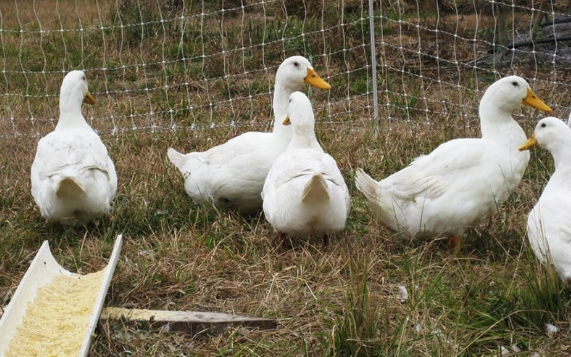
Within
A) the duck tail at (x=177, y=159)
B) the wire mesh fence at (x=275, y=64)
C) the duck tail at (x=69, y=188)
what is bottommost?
the wire mesh fence at (x=275, y=64)

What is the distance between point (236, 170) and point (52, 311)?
66.5 inches

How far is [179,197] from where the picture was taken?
567cm

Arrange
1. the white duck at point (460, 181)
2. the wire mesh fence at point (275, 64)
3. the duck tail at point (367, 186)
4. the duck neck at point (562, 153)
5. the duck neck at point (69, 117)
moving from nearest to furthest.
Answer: the duck neck at point (562, 153) → the white duck at point (460, 181) → the duck tail at point (367, 186) → the duck neck at point (69, 117) → the wire mesh fence at point (275, 64)

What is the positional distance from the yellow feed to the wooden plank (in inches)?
6.5

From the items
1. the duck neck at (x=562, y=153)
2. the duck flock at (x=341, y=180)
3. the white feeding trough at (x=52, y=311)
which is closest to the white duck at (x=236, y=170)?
the duck flock at (x=341, y=180)

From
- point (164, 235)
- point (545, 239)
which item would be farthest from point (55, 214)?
point (545, 239)

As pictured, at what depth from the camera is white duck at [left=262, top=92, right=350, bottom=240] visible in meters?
4.48

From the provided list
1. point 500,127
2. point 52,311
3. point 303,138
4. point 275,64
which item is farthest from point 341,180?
point 275,64

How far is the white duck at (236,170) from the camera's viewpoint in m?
5.38

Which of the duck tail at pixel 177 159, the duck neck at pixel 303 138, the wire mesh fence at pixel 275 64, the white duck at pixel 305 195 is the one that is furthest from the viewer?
the wire mesh fence at pixel 275 64

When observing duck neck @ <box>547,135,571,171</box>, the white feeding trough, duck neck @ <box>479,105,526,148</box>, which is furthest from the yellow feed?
duck neck @ <box>547,135,571,171</box>

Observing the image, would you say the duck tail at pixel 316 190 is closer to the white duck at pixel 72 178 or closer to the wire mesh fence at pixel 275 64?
the white duck at pixel 72 178

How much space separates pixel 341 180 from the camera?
490cm

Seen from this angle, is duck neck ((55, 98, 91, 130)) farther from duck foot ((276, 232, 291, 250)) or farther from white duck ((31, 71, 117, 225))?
duck foot ((276, 232, 291, 250))
